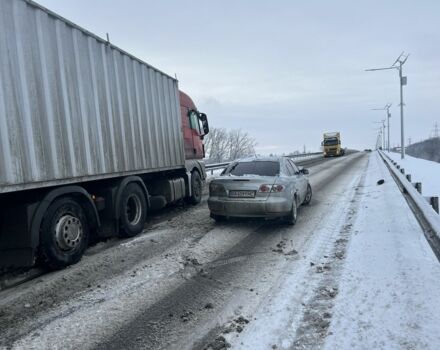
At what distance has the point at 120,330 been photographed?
11.8 ft

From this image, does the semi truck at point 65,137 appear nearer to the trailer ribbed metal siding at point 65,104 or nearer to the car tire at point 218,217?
the trailer ribbed metal siding at point 65,104

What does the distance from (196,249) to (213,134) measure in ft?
227

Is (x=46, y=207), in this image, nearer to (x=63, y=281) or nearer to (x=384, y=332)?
(x=63, y=281)

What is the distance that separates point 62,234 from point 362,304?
4120 millimetres

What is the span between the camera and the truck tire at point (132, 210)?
700 centimetres

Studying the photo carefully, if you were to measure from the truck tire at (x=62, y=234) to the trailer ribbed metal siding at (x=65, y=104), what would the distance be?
1.39 ft

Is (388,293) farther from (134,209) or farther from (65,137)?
(134,209)

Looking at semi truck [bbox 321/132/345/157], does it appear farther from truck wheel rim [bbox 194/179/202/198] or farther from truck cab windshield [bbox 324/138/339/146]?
truck wheel rim [bbox 194/179/202/198]

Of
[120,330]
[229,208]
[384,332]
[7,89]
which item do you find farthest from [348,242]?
[7,89]

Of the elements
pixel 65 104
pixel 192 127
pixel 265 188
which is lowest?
pixel 265 188

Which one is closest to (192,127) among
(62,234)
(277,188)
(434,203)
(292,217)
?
(277,188)

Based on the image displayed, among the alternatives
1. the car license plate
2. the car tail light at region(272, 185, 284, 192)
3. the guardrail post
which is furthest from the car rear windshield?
the guardrail post

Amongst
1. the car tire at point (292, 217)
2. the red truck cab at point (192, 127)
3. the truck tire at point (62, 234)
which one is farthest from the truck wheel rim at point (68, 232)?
the red truck cab at point (192, 127)

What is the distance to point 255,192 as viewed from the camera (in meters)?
7.49
